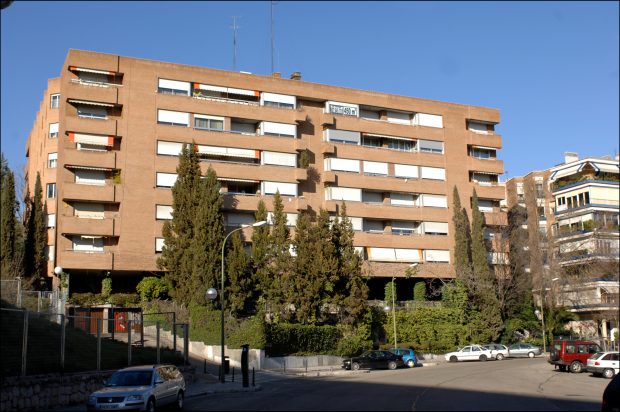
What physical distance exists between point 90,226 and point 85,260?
103 inches

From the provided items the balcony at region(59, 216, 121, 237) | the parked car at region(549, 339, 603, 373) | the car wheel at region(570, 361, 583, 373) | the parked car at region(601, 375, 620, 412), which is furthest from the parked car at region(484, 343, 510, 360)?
the parked car at region(601, 375, 620, 412)

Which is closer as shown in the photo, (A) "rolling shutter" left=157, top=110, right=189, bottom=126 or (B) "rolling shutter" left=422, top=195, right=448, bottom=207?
(A) "rolling shutter" left=157, top=110, right=189, bottom=126

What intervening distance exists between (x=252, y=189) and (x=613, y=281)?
3274 cm

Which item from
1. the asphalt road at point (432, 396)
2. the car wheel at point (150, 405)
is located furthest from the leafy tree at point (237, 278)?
the car wheel at point (150, 405)

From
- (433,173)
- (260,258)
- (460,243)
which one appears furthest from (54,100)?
(460,243)

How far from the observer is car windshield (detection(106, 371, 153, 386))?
19.9m

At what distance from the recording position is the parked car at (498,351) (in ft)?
177

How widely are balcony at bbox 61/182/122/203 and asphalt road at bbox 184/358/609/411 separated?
24.6 meters

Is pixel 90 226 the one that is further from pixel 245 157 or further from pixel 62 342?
pixel 62 342

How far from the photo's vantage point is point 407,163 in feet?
218

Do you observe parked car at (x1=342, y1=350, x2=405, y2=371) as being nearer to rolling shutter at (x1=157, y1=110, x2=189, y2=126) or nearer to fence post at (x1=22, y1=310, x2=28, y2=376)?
rolling shutter at (x1=157, y1=110, x2=189, y2=126)

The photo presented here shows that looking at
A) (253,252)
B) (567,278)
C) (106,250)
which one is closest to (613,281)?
(567,278)

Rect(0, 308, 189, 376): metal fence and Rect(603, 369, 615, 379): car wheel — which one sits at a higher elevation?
Rect(0, 308, 189, 376): metal fence

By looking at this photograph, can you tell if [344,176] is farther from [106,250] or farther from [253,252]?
[106,250]
